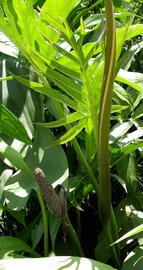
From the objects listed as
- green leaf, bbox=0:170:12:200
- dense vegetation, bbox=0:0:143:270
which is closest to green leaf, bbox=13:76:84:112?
dense vegetation, bbox=0:0:143:270

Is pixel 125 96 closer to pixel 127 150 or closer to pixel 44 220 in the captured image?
pixel 127 150

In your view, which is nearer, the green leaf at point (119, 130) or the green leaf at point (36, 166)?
the green leaf at point (36, 166)

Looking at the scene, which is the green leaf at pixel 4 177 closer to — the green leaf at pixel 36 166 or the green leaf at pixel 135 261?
the green leaf at pixel 36 166

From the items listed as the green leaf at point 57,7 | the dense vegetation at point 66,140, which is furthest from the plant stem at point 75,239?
the green leaf at point 57,7

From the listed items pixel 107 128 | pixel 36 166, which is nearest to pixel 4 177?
pixel 36 166

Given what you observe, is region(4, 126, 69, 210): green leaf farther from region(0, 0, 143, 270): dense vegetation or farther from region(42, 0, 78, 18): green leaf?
region(42, 0, 78, 18): green leaf

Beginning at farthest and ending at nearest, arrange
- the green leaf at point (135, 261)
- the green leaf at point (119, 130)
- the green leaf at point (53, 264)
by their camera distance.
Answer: the green leaf at point (119, 130)
the green leaf at point (135, 261)
the green leaf at point (53, 264)

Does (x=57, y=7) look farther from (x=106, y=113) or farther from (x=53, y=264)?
(x=53, y=264)
